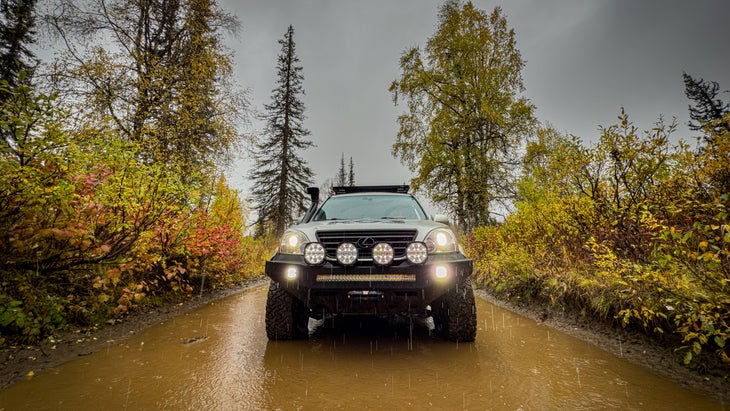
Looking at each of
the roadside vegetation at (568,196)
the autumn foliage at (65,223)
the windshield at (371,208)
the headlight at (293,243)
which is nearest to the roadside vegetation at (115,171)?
the autumn foliage at (65,223)

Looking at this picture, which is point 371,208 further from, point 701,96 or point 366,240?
point 701,96

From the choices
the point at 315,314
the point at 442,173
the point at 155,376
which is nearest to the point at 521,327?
the point at 315,314

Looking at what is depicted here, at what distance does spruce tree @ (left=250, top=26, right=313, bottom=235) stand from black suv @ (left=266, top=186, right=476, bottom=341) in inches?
716

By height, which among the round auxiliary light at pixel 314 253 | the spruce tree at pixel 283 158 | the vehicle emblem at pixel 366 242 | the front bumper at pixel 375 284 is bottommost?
the front bumper at pixel 375 284

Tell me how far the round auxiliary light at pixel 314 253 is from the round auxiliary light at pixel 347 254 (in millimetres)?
168

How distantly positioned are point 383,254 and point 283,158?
67.7 feet

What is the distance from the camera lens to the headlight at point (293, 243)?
3157mm

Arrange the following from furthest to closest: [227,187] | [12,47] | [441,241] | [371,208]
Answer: [12,47], [227,187], [371,208], [441,241]

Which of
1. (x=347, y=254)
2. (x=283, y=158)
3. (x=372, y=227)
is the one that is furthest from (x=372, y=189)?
(x=283, y=158)

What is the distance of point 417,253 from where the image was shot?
2.96 metres

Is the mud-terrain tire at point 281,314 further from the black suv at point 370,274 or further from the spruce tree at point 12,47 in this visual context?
the spruce tree at point 12,47

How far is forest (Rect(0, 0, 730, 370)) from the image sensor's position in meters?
2.77

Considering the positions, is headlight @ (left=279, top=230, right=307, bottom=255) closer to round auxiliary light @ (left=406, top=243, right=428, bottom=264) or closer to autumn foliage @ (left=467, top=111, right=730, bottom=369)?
round auxiliary light @ (left=406, top=243, right=428, bottom=264)

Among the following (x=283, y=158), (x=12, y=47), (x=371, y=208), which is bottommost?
(x=371, y=208)
